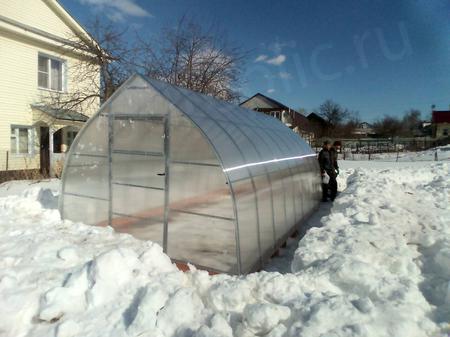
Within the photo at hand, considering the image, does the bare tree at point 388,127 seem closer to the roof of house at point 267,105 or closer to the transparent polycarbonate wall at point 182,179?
the roof of house at point 267,105

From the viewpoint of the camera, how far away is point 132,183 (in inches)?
242

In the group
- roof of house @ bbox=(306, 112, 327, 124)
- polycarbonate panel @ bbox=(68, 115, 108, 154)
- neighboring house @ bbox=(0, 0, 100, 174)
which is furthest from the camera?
roof of house @ bbox=(306, 112, 327, 124)

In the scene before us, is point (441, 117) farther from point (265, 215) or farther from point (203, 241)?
point (203, 241)

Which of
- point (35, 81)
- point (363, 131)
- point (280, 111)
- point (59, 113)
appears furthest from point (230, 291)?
point (363, 131)

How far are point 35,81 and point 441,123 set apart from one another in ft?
200

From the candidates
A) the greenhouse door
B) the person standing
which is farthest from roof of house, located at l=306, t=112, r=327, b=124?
the greenhouse door

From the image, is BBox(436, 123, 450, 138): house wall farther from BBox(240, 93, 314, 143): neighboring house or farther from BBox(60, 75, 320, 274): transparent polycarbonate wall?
BBox(60, 75, 320, 274): transparent polycarbonate wall

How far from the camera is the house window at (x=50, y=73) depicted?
53.4 ft

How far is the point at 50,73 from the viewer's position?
16.5m

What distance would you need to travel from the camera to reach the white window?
15.0 metres

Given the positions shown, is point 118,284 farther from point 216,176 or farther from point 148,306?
point 216,176

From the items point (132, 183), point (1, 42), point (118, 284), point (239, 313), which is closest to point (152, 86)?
point (132, 183)

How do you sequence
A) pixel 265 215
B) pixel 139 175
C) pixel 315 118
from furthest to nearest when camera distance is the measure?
1. pixel 315 118
2. pixel 139 175
3. pixel 265 215

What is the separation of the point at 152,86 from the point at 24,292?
10.9 ft
